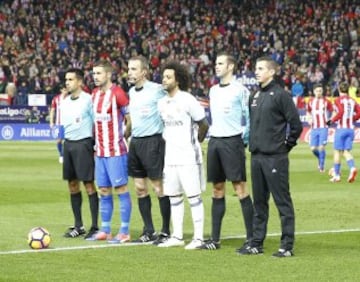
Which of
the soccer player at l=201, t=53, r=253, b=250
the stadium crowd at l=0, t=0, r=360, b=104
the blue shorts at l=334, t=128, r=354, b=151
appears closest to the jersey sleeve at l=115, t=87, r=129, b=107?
the soccer player at l=201, t=53, r=253, b=250

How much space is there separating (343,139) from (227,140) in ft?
40.6

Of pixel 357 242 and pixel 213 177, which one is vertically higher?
pixel 213 177

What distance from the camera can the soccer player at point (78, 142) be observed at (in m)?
15.0

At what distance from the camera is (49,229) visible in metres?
15.6

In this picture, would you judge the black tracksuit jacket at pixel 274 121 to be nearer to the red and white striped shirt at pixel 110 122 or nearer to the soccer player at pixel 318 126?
the red and white striped shirt at pixel 110 122

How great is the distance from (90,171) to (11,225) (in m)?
1.76

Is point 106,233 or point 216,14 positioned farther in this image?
point 216,14

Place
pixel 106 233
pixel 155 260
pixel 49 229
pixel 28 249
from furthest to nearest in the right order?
pixel 49 229 < pixel 106 233 < pixel 28 249 < pixel 155 260

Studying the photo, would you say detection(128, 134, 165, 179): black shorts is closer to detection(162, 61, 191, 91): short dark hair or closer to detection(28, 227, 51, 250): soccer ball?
detection(162, 61, 191, 91): short dark hair

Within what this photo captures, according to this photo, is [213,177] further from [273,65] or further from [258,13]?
[258,13]

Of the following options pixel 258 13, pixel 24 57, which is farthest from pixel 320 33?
pixel 24 57

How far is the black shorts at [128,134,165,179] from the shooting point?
47.0 feet

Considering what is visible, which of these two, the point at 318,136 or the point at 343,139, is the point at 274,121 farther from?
the point at 318,136

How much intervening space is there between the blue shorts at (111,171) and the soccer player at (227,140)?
55.8 inches
